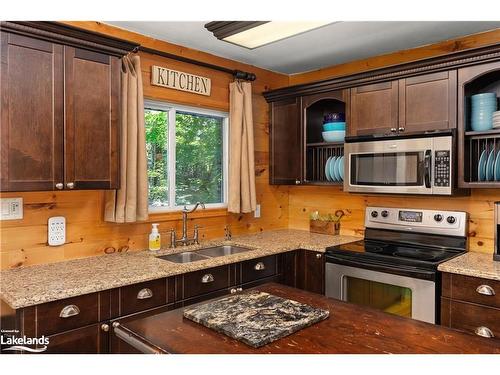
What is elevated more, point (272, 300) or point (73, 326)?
point (272, 300)

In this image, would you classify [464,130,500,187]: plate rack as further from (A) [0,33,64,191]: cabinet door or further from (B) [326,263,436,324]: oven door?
(A) [0,33,64,191]: cabinet door

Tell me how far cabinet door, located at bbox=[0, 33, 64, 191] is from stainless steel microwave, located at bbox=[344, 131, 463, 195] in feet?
6.63

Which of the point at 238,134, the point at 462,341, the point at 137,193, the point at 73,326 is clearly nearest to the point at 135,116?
the point at 137,193

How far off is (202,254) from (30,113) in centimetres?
149

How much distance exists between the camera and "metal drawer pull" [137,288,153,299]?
2131 mm

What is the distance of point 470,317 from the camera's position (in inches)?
87.0

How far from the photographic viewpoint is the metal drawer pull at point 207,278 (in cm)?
245

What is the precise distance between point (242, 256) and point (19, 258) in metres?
1.33

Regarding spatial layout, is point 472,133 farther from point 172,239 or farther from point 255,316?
point 172,239

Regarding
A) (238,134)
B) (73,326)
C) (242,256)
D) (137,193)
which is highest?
(238,134)

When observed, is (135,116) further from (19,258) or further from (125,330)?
(125,330)

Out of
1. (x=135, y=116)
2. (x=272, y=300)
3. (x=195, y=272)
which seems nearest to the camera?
(x=272, y=300)

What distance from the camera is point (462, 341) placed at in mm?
1256
